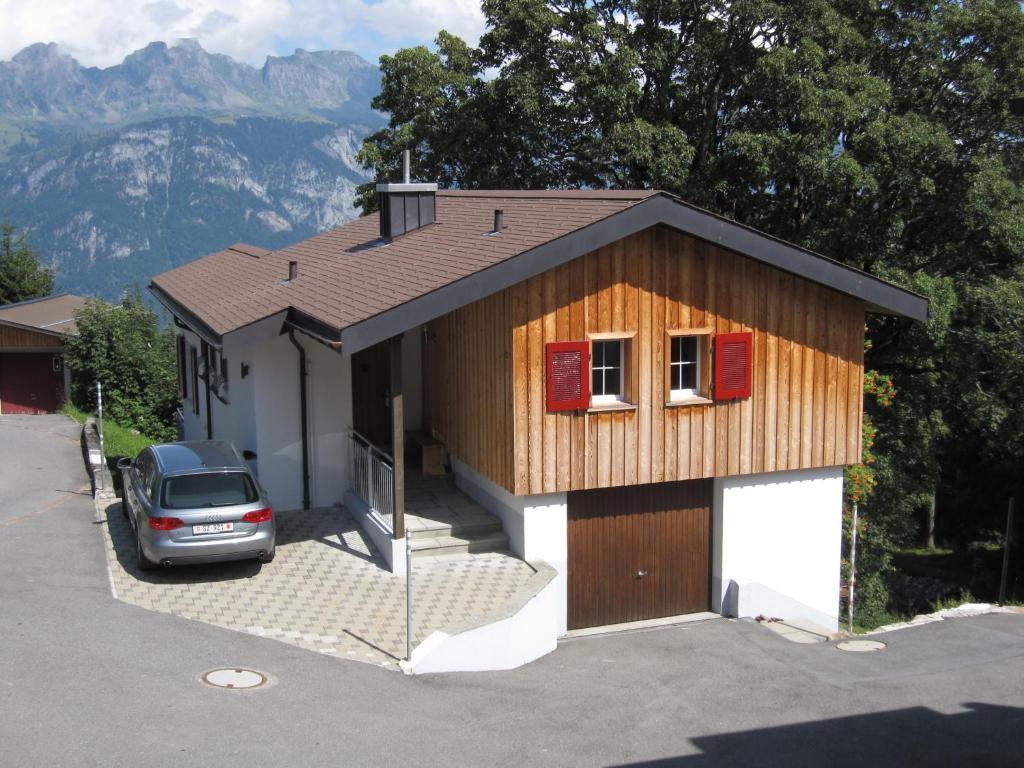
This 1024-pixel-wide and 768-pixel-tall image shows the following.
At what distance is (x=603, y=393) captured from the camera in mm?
12906

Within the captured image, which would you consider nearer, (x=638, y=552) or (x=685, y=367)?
(x=685, y=367)

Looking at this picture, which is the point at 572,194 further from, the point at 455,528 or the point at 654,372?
the point at 455,528

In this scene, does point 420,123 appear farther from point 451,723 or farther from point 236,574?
point 451,723

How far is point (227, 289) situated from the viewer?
17844mm

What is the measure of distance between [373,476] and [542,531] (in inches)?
98.1

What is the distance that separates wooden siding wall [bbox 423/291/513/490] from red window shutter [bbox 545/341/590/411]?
1.59ft

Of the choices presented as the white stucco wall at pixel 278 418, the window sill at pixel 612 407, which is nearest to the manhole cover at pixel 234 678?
the window sill at pixel 612 407

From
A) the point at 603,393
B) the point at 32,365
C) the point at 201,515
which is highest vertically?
the point at 603,393

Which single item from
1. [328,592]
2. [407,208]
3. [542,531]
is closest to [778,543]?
[542,531]

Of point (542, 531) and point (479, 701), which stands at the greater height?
point (542, 531)

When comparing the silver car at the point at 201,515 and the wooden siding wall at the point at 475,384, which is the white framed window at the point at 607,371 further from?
the silver car at the point at 201,515

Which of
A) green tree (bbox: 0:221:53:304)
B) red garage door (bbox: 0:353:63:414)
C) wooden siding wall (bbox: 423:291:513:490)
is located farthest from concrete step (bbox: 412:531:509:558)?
green tree (bbox: 0:221:53:304)

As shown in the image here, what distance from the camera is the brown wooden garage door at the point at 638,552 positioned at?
13141mm

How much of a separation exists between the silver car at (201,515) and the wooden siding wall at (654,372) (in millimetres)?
2960
